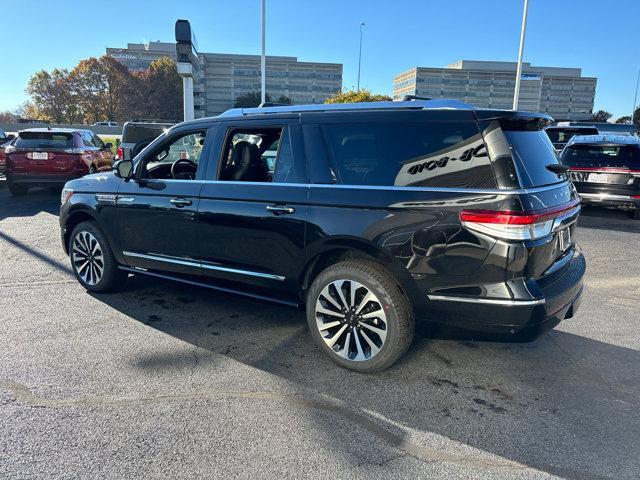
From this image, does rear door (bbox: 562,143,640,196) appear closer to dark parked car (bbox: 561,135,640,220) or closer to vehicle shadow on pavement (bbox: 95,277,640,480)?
dark parked car (bbox: 561,135,640,220)

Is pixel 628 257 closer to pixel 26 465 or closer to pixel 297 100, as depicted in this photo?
pixel 26 465

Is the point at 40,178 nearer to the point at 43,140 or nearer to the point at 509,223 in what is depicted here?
the point at 43,140

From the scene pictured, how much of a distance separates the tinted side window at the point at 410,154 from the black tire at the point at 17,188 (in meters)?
10.9

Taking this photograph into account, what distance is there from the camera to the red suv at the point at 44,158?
Answer: 11.0 m

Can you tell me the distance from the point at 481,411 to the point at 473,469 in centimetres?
59

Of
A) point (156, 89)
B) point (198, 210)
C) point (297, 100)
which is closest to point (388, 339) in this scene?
point (198, 210)

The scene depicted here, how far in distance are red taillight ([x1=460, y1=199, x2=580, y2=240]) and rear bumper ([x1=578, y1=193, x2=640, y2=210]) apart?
295 inches

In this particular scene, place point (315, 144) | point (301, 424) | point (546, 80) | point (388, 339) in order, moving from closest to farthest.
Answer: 1. point (301, 424)
2. point (388, 339)
3. point (315, 144)
4. point (546, 80)

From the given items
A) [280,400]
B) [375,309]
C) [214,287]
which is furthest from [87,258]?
[375,309]

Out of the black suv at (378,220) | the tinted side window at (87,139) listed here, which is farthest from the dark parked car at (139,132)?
the black suv at (378,220)

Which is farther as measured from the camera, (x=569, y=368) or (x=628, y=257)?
(x=628, y=257)

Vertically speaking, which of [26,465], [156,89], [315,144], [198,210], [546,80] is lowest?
[26,465]

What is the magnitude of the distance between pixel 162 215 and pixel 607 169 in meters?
8.51

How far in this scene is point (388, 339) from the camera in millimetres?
3244
